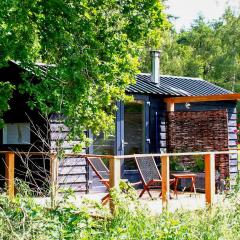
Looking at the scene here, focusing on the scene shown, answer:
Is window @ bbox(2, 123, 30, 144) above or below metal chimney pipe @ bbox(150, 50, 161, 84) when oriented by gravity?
below

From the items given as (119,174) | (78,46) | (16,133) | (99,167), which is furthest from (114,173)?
(16,133)

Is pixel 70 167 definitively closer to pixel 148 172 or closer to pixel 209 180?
pixel 148 172

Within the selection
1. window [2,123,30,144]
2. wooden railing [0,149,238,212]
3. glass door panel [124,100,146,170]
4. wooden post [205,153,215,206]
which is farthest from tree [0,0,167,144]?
glass door panel [124,100,146,170]

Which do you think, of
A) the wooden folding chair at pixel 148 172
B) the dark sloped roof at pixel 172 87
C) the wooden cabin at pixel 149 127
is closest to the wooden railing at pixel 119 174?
the wooden folding chair at pixel 148 172

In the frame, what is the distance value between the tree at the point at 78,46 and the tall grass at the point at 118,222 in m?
1.83

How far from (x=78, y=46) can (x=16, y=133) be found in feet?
12.0

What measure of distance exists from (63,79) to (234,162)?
687cm

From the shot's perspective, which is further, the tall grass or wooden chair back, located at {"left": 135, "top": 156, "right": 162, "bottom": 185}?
wooden chair back, located at {"left": 135, "top": 156, "right": 162, "bottom": 185}

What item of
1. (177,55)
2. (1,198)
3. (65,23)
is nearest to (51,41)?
(65,23)

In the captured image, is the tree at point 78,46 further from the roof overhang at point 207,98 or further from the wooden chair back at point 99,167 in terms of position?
the roof overhang at point 207,98

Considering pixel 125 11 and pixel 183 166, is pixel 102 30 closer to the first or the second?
pixel 125 11

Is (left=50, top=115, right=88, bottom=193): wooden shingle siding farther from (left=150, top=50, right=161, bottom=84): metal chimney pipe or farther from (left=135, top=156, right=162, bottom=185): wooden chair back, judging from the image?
(left=150, top=50, right=161, bottom=84): metal chimney pipe

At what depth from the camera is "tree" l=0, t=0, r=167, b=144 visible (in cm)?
810

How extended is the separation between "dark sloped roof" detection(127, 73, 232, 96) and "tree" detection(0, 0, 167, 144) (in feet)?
9.93
